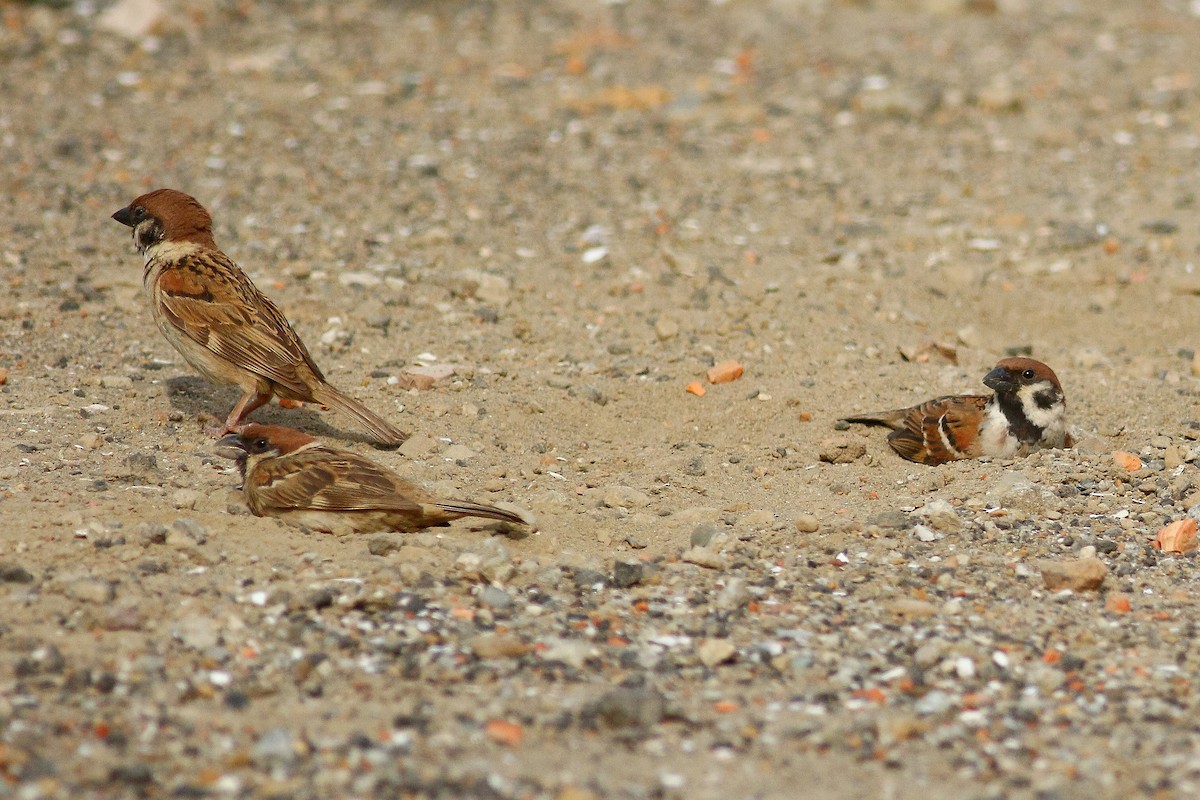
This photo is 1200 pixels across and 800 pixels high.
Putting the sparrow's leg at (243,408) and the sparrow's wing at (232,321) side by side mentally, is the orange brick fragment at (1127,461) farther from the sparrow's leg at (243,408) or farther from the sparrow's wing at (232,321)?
the sparrow's leg at (243,408)

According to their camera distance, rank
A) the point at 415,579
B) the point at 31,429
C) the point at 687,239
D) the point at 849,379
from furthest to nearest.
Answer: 1. the point at 687,239
2. the point at 849,379
3. the point at 31,429
4. the point at 415,579

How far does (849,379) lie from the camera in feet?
25.5

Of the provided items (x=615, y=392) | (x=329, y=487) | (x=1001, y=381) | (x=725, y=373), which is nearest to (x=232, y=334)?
(x=329, y=487)

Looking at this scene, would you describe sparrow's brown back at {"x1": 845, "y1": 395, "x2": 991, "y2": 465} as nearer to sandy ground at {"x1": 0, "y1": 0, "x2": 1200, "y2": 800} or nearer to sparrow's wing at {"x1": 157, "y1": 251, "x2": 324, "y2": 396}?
sandy ground at {"x1": 0, "y1": 0, "x2": 1200, "y2": 800}

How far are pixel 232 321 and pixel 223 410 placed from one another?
666 millimetres

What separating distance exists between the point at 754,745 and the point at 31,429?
13.2 feet

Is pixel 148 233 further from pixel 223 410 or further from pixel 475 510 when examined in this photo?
pixel 475 510

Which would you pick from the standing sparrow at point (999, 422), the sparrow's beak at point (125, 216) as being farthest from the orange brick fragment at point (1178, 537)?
the sparrow's beak at point (125, 216)

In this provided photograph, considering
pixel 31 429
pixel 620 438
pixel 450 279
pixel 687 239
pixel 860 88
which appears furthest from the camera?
pixel 860 88

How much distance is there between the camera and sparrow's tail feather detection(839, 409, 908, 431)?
7.13m

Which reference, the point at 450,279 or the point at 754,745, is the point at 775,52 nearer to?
the point at 450,279

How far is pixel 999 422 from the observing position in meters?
6.91

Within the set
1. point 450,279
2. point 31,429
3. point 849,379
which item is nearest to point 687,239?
point 450,279

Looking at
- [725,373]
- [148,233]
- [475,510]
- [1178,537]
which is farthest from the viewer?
[725,373]
